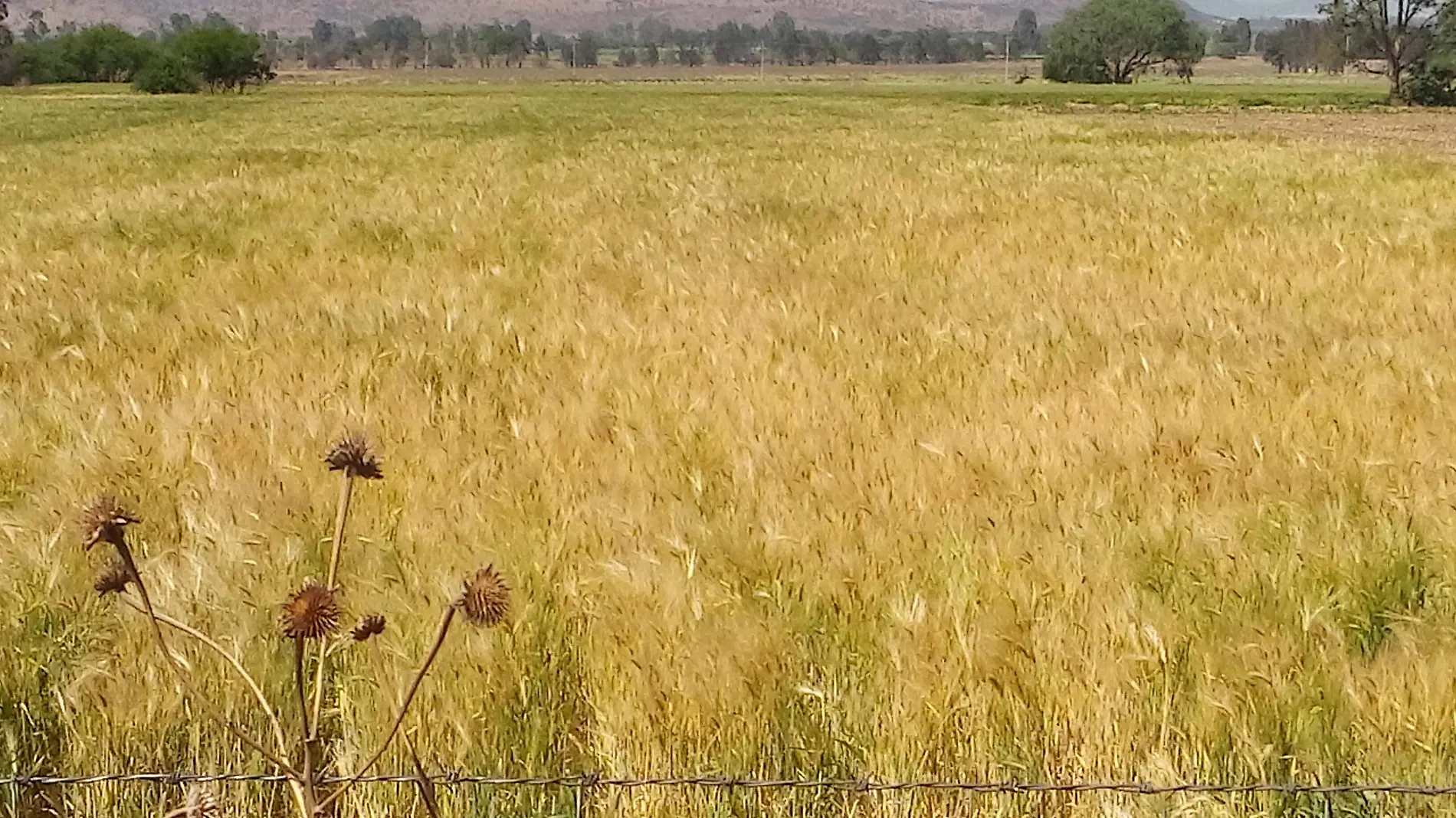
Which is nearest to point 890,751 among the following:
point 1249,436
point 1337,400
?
point 1249,436

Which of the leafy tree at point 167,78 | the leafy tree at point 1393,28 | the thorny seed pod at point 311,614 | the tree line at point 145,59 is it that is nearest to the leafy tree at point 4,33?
the tree line at point 145,59

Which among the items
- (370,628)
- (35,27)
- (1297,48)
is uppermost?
(35,27)

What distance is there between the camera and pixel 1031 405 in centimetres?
412

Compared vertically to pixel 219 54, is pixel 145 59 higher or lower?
higher

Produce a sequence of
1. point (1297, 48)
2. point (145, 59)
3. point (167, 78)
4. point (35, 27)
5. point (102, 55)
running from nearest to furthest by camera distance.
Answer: point (167, 78), point (145, 59), point (102, 55), point (1297, 48), point (35, 27)

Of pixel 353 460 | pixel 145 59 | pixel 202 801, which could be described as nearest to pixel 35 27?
pixel 145 59

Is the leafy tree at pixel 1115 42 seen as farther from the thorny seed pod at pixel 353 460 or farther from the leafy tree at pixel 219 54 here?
the thorny seed pod at pixel 353 460

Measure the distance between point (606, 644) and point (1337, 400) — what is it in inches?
108

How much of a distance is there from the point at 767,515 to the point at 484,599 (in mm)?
1680

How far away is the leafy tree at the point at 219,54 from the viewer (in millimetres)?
78562

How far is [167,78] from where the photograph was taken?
74.3 m

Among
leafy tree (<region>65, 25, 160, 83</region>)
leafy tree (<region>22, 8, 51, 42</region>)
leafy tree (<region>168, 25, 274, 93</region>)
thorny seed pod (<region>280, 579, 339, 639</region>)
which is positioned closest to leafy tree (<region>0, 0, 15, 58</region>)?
leafy tree (<region>65, 25, 160, 83</region>)

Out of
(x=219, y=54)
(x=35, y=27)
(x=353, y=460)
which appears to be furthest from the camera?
(x=35, y=27)

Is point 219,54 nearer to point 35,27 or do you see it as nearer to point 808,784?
point 808,784
